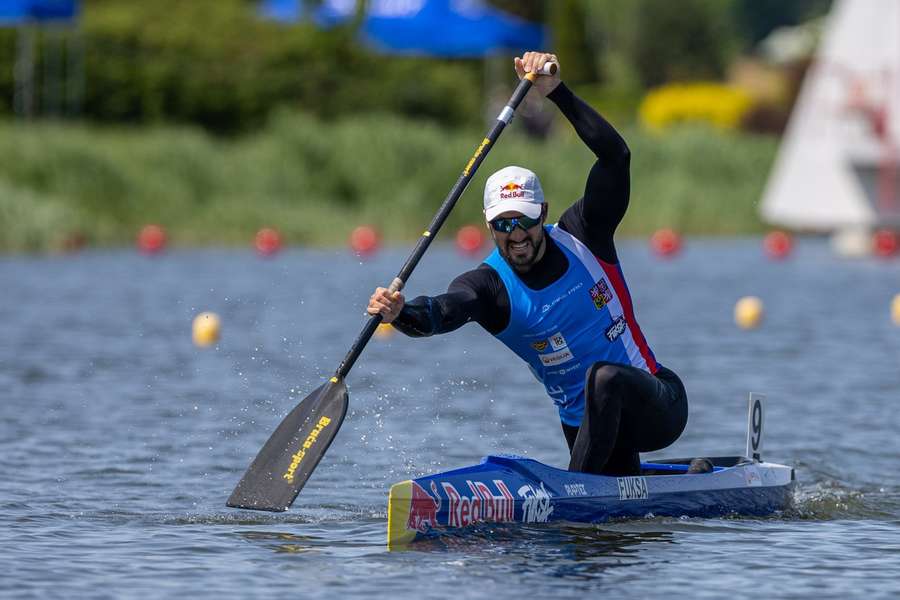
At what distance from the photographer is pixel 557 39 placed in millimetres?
50656

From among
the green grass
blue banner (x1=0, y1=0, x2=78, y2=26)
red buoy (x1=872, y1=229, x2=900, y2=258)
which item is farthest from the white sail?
blue banner (x1=0, y1=0, x2=78, y2=26)

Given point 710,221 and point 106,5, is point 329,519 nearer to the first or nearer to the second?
point 710,221

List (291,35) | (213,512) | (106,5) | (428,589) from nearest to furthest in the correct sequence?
(428,589)
(213,512)
(291,35)
(106,5)

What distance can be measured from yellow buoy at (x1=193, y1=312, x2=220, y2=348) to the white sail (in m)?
15.2

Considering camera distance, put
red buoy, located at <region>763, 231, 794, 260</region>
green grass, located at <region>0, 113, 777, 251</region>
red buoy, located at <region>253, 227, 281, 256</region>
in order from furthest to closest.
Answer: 1. red buoy, located at <region>763, 231, 794, 260</region>
2. red buoy, located at <region>253, 227, 281, 256</region>
3. green grass, located at <region>0, 113, 777, 251</region>

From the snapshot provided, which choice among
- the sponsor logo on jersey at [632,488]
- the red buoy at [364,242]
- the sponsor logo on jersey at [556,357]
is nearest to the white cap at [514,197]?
the sponsor logo on jersey at [556,357]

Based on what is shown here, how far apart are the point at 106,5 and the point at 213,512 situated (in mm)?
35133

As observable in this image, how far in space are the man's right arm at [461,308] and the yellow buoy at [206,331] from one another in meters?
8.81

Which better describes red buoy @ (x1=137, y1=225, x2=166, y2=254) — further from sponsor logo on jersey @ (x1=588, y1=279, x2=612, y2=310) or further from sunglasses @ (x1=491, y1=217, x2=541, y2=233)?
sunglasses @ (x1=491, y1=217, x2=541, y2=233)

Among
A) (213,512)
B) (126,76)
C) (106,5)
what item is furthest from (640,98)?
(213,512)

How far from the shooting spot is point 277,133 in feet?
99.7

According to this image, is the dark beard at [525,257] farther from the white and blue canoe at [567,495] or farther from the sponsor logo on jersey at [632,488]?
the sponsor logo on jersey at [632,488]

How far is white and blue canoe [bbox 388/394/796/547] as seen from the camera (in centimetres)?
796

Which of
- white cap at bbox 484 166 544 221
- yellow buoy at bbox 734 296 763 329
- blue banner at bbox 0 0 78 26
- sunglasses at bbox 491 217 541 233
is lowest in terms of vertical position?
sunglasses at bbox 491 217 541 233
